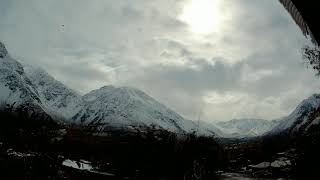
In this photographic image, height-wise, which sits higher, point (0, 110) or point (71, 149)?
point (0, 110)

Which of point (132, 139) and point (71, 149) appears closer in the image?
point (132, 139)

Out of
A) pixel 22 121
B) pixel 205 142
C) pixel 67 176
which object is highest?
pixel 22 121

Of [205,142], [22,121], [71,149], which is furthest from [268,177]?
[22,121]

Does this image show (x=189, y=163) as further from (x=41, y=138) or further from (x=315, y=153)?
(x=41, y=138)

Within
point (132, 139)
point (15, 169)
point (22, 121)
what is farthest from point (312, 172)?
point (22, 121)

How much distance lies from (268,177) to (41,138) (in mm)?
11837

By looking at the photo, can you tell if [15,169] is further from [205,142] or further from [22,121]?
[22,121]

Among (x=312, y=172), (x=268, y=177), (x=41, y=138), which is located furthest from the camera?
Answer: (x=41, y=138)

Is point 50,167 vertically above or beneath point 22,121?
beneath

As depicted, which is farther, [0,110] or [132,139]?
[0,110]

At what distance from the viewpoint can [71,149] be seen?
2531 centimetres

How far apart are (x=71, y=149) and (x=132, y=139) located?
668 cm

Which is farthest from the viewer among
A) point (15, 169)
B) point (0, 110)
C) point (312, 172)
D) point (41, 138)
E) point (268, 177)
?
point (0, 110)

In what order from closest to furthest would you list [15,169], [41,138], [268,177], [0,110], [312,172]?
[312,172]
[15,169]
[268,177]
[41,138]
[0,110]
